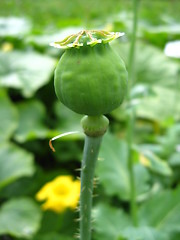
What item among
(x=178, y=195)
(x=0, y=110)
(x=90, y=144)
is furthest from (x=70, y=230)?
(x=90, y=144)

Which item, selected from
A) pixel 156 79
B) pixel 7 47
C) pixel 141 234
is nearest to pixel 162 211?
pixel 141 234

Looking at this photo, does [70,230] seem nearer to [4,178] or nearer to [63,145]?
[4,178]

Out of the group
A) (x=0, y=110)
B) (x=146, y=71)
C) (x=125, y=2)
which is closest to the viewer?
(x=0, y=110)

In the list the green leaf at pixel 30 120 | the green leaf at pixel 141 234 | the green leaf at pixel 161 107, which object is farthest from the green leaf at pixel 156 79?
the green leaf at pixel 141 234

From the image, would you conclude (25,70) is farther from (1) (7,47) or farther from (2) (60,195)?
(2) (60,195)

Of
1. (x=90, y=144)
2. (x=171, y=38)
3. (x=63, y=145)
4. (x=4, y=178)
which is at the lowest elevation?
(x=90, y=144)

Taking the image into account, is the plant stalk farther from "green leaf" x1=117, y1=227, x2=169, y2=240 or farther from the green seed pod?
"green leaf" x1=117, y1=227, x2=169, y2=240

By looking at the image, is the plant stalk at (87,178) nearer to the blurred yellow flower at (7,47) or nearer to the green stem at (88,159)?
the green stem at (88,159)
